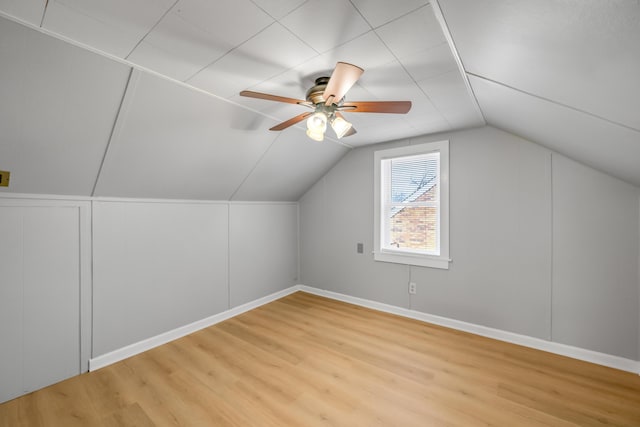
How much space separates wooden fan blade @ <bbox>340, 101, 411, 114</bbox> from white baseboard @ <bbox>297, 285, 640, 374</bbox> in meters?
2.52

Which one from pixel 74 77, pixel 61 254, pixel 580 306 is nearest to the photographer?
pixel 74 77

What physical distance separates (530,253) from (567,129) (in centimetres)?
129

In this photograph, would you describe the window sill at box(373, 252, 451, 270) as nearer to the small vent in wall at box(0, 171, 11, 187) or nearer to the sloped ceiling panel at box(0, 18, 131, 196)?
the sloped ceiling panel at box(0, 18, 131, 196)

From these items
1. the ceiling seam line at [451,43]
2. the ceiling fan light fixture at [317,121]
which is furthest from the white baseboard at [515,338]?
the ceiling fan light fixture at [317,121]

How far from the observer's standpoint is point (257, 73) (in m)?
1.71

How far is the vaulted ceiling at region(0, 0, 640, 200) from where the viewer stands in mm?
1111

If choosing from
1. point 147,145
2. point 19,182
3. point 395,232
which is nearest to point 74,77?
point 147,145

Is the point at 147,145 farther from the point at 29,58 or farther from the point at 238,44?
the point at 238,44

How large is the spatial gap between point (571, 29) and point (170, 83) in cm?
211

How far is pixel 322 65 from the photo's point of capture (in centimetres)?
164

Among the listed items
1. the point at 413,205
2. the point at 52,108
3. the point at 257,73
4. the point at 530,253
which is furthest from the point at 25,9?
the point at 530,253

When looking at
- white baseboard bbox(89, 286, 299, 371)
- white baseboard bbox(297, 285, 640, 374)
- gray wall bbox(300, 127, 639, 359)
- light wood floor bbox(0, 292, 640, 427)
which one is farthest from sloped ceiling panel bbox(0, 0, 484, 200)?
white baseboard bbox(297, 285, 640, 374)

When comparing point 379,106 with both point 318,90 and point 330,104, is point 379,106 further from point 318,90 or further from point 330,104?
point 318,90

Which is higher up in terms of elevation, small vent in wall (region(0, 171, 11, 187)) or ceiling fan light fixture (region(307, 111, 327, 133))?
ceiling fan light fixture (region(307, 111, 327, 133))
